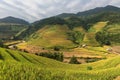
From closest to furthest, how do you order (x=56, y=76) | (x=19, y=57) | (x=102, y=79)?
(x=56, y=76) → (x=102, y=79) → (x=19, y=57)

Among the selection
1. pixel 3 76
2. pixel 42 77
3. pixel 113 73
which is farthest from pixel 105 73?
pixel 3 76

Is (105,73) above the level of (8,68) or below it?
below

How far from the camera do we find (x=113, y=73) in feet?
123

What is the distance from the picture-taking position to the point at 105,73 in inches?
1463

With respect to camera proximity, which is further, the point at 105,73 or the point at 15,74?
the point at 105,73

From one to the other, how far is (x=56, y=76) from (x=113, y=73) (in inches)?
588

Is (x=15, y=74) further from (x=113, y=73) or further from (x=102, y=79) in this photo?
(x=113, y=73)

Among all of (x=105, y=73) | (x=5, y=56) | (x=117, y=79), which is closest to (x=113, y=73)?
(x=105, y=73)

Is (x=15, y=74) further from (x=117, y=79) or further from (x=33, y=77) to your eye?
(x=117, y=79)

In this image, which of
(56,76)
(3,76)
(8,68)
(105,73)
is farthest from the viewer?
(105,73)

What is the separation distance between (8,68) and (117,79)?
49.4 feet

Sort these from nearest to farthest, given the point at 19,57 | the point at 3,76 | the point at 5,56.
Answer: the point at 3,76, the point at 5,56, the point at 19,57

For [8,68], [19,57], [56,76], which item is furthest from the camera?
[19,57]

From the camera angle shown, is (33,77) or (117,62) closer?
(33,77)
